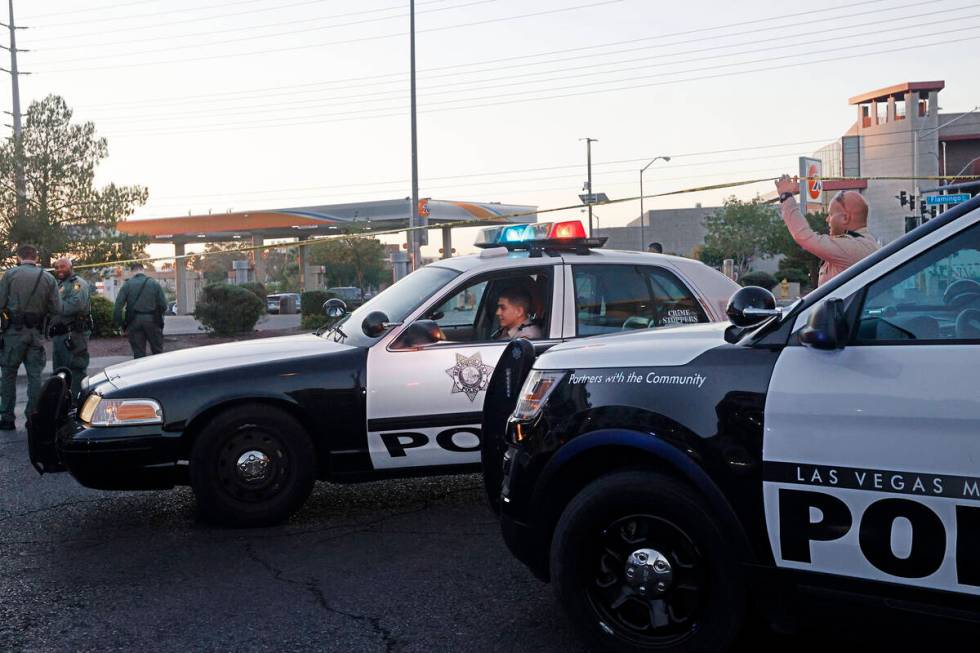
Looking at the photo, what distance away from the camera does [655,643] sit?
11.8ft

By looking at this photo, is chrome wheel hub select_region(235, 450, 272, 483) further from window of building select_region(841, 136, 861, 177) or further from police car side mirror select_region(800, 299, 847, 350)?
window of building select_region(841, 136, 861, 177)

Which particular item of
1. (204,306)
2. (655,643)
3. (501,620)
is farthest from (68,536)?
(204,306)

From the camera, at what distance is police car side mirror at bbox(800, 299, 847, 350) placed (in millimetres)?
3197

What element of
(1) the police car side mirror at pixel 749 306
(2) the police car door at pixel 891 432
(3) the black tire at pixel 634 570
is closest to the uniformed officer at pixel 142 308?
(3) the black tire at pixel 634 570

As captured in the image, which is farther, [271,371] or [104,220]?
[104,220]

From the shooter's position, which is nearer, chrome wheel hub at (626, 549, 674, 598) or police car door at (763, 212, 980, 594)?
police car door at (763, 212, 980, 594)

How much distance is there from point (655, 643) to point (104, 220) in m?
24.3

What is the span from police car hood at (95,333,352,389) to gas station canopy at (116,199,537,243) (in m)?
41.4

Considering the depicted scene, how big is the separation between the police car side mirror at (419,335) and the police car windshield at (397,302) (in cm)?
17

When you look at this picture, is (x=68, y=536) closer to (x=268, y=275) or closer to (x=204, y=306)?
(x=204, y=306)

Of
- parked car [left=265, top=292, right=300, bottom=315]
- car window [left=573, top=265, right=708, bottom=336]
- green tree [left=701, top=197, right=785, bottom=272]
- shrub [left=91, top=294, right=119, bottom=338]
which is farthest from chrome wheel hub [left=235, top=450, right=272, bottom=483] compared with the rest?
green tree [left=701, top=197, right=785, bottom=272]

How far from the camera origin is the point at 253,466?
589cm

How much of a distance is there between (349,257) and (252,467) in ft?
194

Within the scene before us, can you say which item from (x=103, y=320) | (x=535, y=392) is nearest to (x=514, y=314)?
(x=535, y=392)
